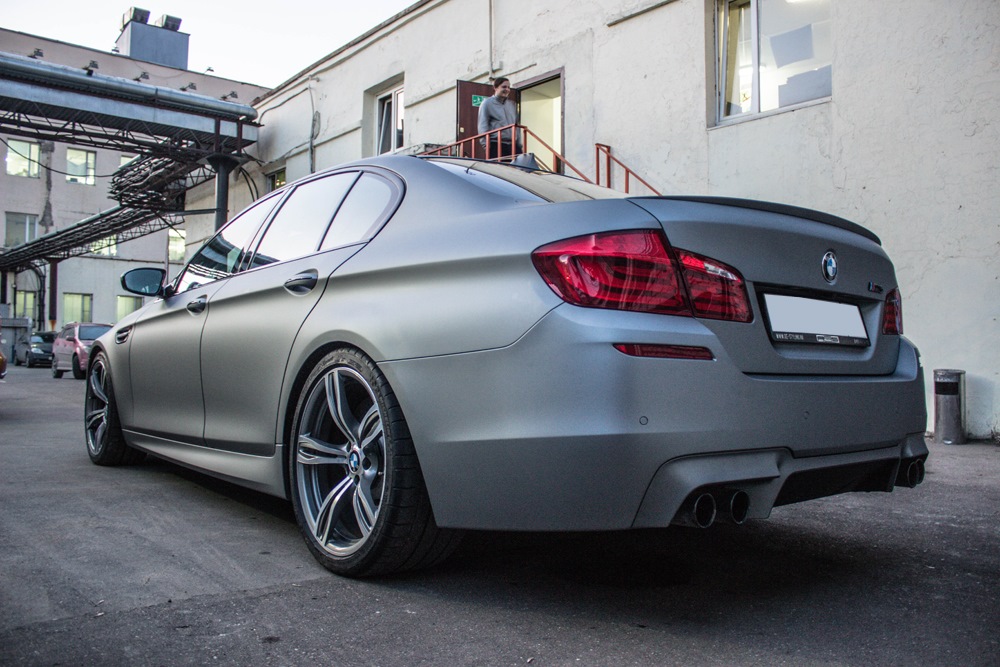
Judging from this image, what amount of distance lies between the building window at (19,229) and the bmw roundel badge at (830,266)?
127ft

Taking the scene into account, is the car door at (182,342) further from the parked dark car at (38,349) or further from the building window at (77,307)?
the building window at (77,307)

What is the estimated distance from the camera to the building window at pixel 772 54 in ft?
26.4

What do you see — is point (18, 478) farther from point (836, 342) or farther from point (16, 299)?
point (16, 299)

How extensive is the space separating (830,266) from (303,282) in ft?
5.70

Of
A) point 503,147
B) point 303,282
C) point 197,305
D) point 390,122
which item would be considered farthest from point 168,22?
point 303,282

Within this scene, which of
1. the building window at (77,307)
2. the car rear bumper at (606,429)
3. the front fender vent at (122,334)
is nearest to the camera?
the car rear bumper at (606,429)

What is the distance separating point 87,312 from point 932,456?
125 ft

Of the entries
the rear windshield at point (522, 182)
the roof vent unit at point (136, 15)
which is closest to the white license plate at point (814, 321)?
the rear windshield at point (522, 182)

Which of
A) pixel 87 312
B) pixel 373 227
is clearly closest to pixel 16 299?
pixel 87 312

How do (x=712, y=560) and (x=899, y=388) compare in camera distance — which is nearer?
(x=899, y=388)

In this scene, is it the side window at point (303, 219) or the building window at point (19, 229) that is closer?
the side window at point (303, 219)

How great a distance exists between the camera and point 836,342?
2455mm

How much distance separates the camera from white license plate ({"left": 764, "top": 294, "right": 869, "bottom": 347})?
7.46 ft

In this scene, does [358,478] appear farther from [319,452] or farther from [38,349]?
[38,349]
